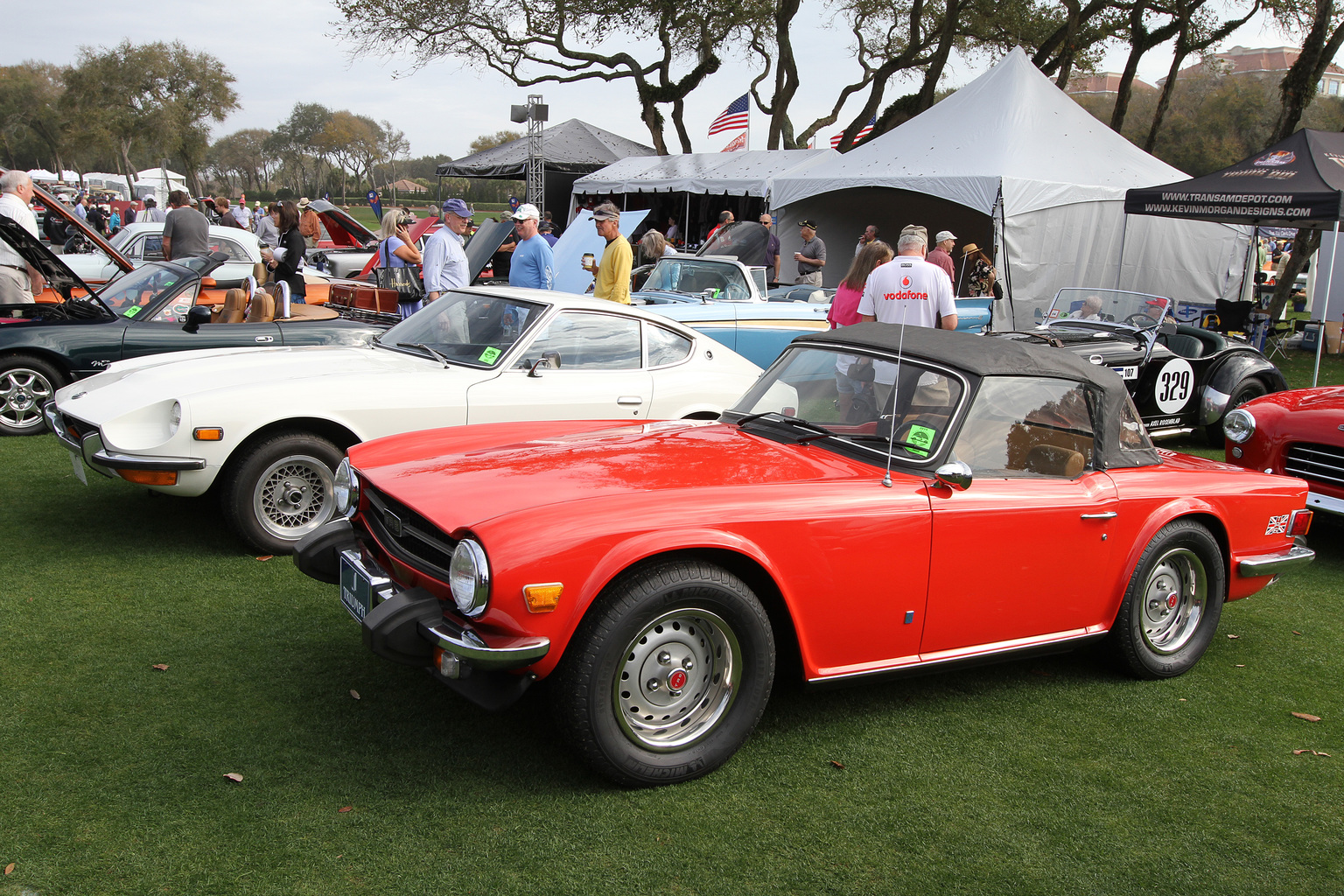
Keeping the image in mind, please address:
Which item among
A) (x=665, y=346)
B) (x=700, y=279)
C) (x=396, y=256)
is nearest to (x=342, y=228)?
(x=396, y=256)

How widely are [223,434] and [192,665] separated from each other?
1.38 metres

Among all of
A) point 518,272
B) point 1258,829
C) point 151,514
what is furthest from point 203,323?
point 1258,829

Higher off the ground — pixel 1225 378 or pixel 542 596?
pixel 1225 378

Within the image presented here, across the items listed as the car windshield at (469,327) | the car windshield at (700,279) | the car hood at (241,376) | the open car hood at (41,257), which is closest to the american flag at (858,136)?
the car windshield at (700,279)

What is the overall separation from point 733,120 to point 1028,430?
2393 centimetres

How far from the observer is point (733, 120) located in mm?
25953

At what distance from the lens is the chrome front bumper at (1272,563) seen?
4.28 meters

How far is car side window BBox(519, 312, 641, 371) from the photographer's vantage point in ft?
18.3

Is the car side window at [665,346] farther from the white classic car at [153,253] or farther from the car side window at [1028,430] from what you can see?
the white classic car at [153,253]

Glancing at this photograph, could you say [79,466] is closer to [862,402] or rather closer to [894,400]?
[862,402]

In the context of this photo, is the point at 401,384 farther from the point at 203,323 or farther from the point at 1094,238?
the point at 1094,238

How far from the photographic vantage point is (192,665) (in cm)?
379

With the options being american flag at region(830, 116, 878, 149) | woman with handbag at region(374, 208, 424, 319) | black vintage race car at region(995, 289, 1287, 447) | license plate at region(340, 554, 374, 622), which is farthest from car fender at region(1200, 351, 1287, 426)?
american flag at region(830, 116, 878, 149)

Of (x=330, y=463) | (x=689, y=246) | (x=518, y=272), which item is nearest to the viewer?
(x=330, y=463)
